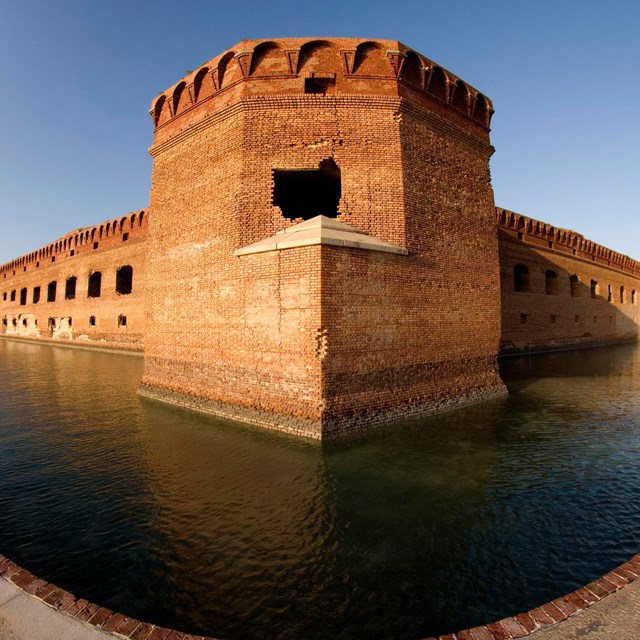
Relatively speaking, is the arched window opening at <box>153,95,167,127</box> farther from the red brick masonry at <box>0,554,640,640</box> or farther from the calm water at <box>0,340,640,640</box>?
the red brick masonry at <box>0,554,640,640</box>

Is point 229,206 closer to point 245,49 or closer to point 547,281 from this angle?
point 245,49

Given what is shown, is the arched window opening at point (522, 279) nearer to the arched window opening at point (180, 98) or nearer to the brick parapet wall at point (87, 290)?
the arched window opening at point (180, 98)

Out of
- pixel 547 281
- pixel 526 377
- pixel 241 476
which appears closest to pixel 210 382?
pixel 241 476

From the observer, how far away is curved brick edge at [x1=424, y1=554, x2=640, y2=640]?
7.73 ft

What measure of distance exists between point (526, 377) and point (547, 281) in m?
12.9

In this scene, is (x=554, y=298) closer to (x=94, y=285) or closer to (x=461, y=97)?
(x=461, y=97)

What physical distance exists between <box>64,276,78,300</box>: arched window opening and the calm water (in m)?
23.1

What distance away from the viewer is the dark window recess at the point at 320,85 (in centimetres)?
823

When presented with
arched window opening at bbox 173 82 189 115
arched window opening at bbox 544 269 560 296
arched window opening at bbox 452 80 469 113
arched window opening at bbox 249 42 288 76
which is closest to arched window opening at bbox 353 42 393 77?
arched window opening at bbox 249 42 288 76

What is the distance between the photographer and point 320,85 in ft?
27.8

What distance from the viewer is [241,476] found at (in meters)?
5.25

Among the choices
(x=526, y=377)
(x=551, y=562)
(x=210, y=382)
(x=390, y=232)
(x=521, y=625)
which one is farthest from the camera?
(x=526, y=377)

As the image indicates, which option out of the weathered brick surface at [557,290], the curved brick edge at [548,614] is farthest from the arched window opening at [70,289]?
the curved brick edge at [548,614]

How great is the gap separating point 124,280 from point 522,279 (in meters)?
22.9
